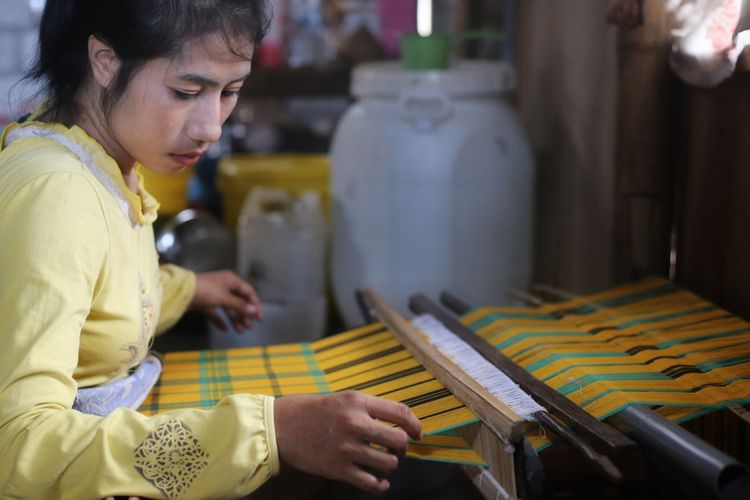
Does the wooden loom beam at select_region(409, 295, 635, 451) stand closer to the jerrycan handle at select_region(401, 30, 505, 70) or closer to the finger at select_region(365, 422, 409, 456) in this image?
the finger at select_region(365, 422, 409, 456)

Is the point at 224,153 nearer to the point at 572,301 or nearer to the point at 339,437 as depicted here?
the point at 572,301

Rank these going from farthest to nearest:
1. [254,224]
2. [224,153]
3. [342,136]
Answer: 1. [224,153]
2. [254,224]
3. [342,136]

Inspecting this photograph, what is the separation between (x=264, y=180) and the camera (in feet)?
11.4

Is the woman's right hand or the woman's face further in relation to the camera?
the woman's face

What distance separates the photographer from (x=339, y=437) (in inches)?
43.7

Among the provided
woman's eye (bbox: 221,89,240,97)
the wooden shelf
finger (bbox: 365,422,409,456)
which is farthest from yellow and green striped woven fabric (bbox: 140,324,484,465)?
the wooden shelf

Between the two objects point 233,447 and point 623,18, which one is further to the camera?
point 623,18

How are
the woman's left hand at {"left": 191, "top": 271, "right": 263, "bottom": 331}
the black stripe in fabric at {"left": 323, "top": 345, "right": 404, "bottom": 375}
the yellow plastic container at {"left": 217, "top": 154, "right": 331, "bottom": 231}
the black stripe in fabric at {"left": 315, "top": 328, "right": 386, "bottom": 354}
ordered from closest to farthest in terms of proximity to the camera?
the black stripe in fabric at {"left": 323, "top": 345, "right": 404, "bottom": 375}, the black stripe in fabric at {"left": 315, "top": 328, "right": 386, "bottom": 354}, the woman's left hand at {"left": 191, "top": 271, "right": 263, "bottom": 331}, the yellow plastic container at {"left": 217, "top": 154, "right": 331, "bottom": 231}

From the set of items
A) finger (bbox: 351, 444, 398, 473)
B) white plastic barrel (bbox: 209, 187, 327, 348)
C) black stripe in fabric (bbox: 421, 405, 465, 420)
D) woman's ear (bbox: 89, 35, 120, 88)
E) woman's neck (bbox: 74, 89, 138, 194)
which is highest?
woman's ear (bbox: 89, 35, 120, 88)

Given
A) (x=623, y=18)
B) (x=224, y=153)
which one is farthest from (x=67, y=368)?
(x=224, y=153)

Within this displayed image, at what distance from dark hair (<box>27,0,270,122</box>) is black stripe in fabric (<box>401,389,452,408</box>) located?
22.6 inches

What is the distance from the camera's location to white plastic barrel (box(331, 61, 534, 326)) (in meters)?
2.55

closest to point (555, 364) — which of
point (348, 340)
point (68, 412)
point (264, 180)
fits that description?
point (348, 340)

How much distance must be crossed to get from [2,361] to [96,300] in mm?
191
